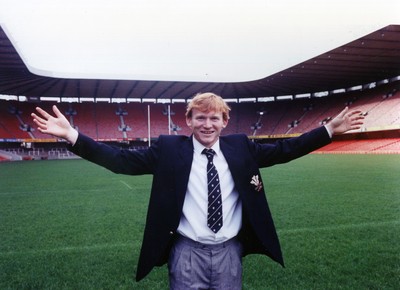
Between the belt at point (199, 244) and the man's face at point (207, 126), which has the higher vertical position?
the man's face at point (207, 126)

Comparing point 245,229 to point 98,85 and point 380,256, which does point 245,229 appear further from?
point 98,85

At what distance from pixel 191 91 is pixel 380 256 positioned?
142 feet

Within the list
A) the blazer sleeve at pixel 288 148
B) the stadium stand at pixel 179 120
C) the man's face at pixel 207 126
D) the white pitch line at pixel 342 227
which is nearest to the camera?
the man's face at pixel 207 126

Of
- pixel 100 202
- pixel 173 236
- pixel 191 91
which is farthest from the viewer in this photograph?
pixel 191 91

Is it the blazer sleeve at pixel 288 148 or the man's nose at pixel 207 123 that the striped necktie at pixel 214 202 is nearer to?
the man's nose at pixel 207 123

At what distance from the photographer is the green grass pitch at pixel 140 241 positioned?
4.76 meters

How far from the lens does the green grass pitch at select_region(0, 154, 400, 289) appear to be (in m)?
4.76

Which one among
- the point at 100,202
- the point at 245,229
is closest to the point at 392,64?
the point at 100,202

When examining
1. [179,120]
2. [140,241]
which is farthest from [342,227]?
[179,120]

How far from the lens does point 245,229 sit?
2938 mm

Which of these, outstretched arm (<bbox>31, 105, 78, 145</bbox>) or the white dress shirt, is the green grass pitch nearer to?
the white dress shirt

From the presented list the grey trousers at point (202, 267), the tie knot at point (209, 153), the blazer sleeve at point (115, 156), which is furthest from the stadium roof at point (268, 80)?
the grey trousers at point (202, 267)

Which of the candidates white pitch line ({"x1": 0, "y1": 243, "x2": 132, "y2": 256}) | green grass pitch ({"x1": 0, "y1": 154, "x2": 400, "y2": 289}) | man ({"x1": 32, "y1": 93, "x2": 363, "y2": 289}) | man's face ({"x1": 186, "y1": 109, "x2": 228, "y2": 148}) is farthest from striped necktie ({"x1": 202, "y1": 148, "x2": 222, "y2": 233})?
white pitch line ({"x1": 0, "y1": 243, "x2": 132, "y2": 256})

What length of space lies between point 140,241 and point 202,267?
164 inches
